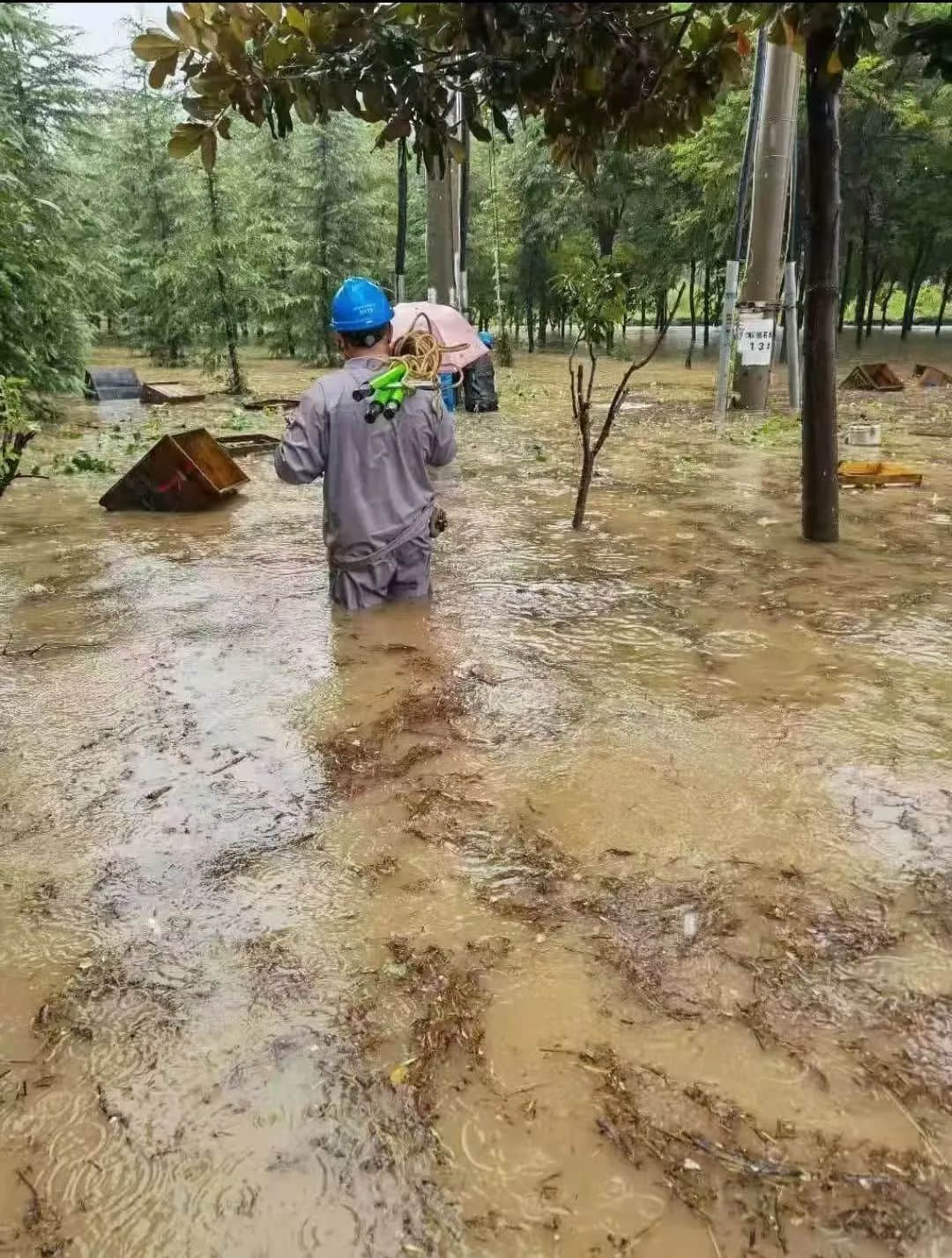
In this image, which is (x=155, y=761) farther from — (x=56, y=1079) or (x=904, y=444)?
(x=904, y=444)

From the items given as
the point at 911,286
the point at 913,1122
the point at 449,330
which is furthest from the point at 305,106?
the point at 911,286

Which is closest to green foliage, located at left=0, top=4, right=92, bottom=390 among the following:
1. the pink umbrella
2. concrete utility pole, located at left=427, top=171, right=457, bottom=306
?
concrete utility pole, located at left=427, top=171, right=457, bottom=306

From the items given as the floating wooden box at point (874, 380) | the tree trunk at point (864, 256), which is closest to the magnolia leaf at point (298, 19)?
the floating wooden box at point (874, 380)

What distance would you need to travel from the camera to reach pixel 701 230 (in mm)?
25312

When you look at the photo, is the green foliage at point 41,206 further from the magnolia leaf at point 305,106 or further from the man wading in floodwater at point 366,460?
the magnolia leaf at point 305,106

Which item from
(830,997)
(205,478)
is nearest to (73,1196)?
(830,997)

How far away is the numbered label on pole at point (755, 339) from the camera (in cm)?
1288

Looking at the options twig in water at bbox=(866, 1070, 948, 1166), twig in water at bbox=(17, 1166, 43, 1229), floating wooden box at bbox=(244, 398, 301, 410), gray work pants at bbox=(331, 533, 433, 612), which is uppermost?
floating wooden box at bbox=(244, 398, 301, 410)

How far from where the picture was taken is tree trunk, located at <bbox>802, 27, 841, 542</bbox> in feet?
18.4

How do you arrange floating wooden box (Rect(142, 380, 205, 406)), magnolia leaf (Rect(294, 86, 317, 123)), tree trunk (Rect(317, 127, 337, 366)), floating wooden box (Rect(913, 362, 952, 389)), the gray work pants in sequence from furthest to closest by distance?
tree trunk (Rect(317, 127, 337, 366)), floating wooden box (Rect(913, 362, 952, 389)), floating wooden box (Rect(142, 380, 205, 406)), the gray work pants, magnolia leaf (Rect(294, 86, 317, 123))

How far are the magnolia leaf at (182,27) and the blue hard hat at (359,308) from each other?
2205 mm

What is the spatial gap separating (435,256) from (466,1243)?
44.2 ft

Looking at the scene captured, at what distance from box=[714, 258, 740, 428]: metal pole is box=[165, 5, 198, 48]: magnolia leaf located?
1132 cm

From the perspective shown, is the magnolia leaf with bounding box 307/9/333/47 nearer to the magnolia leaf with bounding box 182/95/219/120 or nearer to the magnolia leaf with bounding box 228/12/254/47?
the magnolia leaf with bounding box 228/12/254/47
